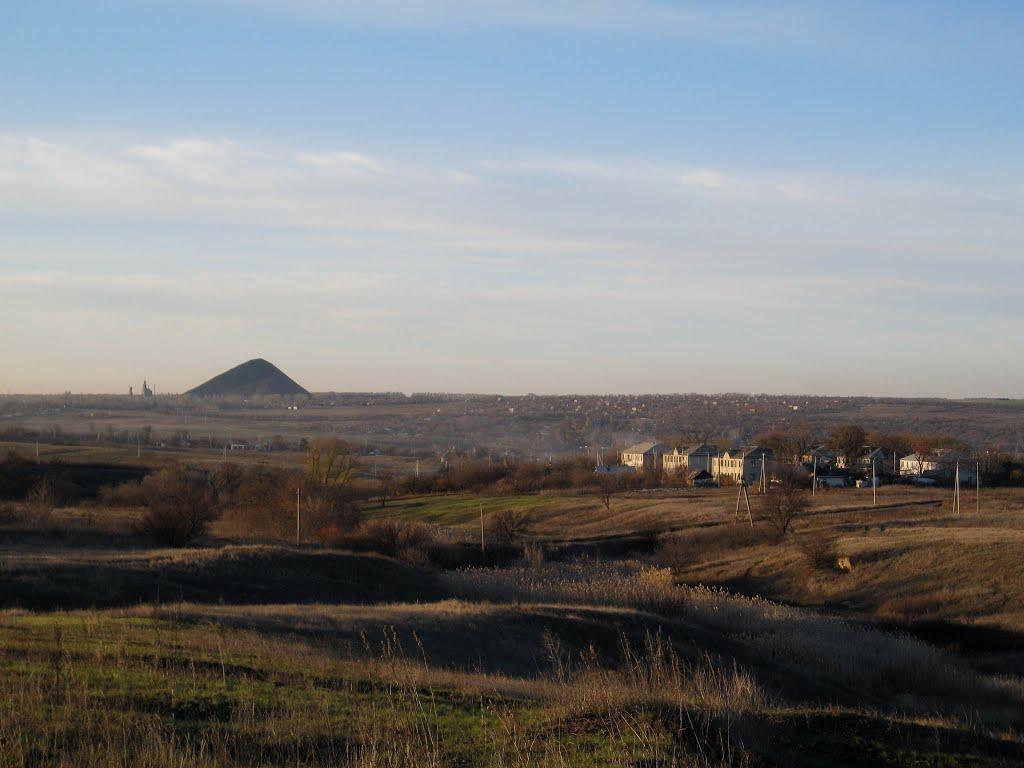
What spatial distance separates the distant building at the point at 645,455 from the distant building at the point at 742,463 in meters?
13.3

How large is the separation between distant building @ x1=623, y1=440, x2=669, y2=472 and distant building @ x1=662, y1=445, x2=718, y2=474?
7.85ft

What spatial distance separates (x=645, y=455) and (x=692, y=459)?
12.6 meters

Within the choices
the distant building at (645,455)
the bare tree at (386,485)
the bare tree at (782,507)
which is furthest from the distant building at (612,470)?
the bare tree at (782,507)

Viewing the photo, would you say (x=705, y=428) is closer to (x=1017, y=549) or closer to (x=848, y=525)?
(x=848, y=525)

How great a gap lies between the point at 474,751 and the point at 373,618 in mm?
12216

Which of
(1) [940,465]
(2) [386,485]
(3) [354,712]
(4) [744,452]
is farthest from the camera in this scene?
(4) [744,452]

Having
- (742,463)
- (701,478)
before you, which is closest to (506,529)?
(701,478)

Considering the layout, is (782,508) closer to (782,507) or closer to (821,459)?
(782,507)

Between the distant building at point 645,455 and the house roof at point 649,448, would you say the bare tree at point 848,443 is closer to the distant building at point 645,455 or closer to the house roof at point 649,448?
the distant building at point 645,455

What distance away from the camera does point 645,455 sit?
5531 inches

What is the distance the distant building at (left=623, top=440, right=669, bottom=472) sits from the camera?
449 ft

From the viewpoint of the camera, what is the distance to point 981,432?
607 feet

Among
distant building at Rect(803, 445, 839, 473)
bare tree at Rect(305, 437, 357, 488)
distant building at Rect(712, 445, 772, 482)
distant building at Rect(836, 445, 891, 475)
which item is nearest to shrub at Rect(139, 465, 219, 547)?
bare tree at Rect(305, 437, 357, 488)

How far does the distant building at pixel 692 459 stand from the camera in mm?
125181
